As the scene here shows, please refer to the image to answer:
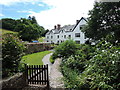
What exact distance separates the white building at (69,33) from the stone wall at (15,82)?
13.7m

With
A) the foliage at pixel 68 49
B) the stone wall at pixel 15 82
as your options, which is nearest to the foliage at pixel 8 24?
the foliage at pixel 68 49

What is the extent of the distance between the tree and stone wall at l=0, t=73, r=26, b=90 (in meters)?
8.12

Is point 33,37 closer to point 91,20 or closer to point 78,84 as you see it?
point 91,20

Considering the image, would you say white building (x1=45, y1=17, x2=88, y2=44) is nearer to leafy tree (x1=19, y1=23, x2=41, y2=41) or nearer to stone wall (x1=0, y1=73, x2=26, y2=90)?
leafy tree (x1=19, y1=23, x2=41, y2=41)

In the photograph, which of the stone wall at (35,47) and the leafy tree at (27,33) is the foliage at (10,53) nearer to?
the stone wall at (35,47)

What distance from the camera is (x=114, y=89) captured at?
75.0 inches

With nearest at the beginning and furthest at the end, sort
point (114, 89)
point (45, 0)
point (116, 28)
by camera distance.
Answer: point (114, 89) < point (45, 0) < point (116, 28)

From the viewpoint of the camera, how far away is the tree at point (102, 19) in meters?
Answer: 9.74

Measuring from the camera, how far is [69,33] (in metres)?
25.2

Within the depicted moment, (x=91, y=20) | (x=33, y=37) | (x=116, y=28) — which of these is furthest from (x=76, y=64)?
(x=33, y=37)

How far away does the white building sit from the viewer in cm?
2168

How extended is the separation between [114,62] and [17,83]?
12.9ft

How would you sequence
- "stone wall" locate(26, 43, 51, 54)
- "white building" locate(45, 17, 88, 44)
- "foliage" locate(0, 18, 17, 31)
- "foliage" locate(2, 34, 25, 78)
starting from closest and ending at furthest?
1. "foliage" locate(2, 34, 25, 78)
2. "stone wall" locate(26, 43, 51, 54)
3. "white building" locate(45, 17, 88, 44)
4. "foliage" locate(0, 18, 17, 31)

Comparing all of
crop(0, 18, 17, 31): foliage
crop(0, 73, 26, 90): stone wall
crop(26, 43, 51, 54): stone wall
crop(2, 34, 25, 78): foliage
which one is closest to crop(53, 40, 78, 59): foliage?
crop(2, 34, 25, 78): foliage
